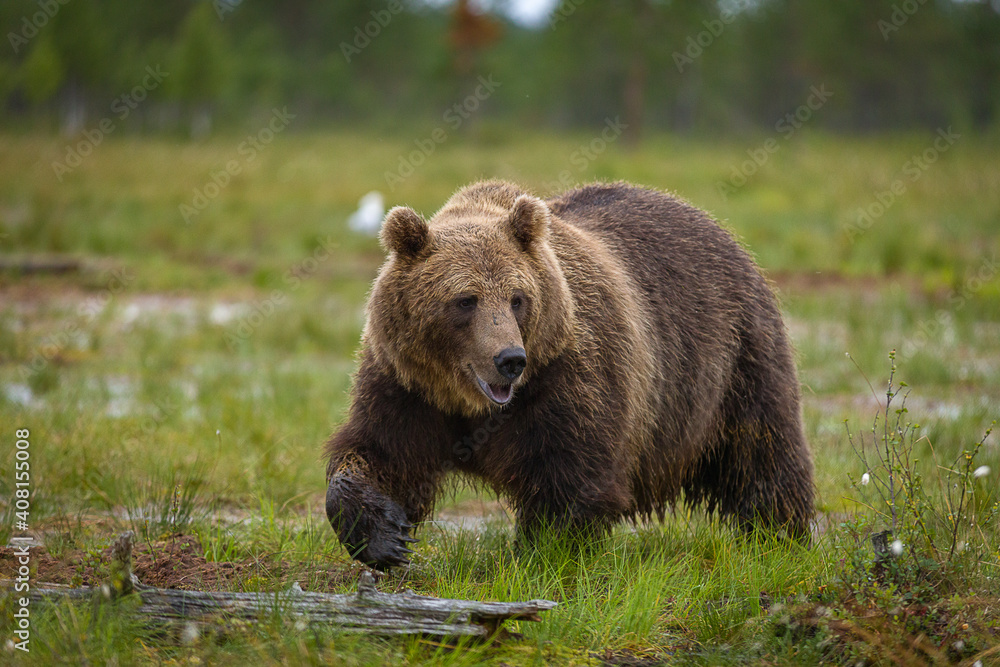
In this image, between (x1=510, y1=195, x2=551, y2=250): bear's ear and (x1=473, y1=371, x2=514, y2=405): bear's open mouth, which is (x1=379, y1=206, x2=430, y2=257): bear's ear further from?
(x1=473, y1=371, x2=514, y2=405): bear's open mouth

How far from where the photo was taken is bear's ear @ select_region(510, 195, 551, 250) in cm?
424

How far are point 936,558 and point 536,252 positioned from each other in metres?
2.04

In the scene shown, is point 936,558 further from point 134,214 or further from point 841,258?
point 134,214

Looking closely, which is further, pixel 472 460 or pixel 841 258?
pixel 841 258

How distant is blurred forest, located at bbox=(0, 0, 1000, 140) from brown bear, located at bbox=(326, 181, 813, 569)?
3356 cm

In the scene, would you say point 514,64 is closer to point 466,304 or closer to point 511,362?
point 466,304

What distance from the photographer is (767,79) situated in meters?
57.9

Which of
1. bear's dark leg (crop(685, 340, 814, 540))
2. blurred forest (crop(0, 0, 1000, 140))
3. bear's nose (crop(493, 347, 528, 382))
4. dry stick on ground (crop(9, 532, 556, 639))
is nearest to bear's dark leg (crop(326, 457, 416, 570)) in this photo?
dry stick on ground (crop(9, 532, 556, 639))

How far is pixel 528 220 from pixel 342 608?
6.00 feet

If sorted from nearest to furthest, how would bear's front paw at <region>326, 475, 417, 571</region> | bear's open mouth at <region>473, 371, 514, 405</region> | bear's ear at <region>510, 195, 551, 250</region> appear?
bear's open mouth at <region>473, 371, 514, 405</region> < bear's front paw at <region>326, 475, 417, 571</region> < bear's ear at <region>510, 195, 551, 250</region>

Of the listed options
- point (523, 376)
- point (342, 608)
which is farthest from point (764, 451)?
point (342, 608)

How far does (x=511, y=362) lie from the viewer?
3826 millimetres

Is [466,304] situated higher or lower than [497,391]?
higher

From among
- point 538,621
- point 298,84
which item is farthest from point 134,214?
point 298,84
